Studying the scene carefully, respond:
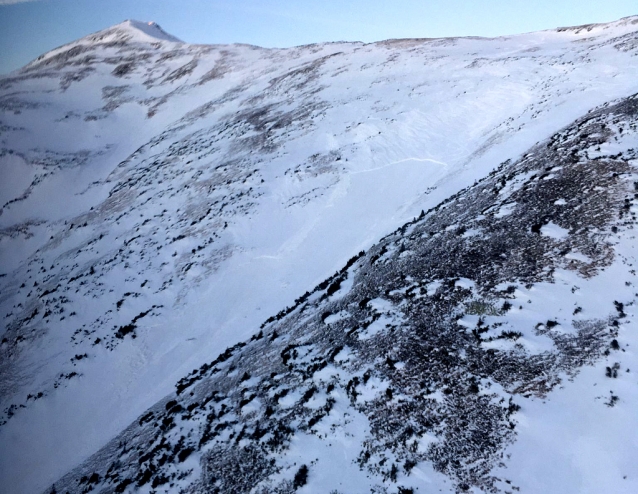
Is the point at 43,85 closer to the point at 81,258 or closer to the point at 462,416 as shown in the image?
the point at 81,258

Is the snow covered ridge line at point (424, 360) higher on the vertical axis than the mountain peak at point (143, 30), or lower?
lower

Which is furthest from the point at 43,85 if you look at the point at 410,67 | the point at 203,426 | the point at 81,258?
the point at 203,426

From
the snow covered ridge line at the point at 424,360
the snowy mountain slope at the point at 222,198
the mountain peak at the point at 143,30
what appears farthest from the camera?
the mountain peak at the point at 143,30

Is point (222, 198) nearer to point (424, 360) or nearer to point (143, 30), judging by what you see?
point (424, 360)

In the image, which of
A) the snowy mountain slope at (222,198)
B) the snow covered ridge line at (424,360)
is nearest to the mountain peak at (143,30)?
the snowy mountain slope at (222,198)

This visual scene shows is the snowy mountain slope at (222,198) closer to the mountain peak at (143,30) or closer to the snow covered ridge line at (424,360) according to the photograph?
the snow covered ridge line at (424,360)

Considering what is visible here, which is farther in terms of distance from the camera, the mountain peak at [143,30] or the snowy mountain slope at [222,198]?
the mountain peak at [143,30]

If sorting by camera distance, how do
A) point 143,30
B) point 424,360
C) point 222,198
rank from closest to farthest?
1. point 424,360
2. point 222,198
3. point 143,30

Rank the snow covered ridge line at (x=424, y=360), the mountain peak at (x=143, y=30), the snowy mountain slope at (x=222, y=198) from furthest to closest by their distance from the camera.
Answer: the mountain peak at (x=143, y=30) < the snowy mountain slope at (x=222, y=198) < the snow covered ridge line at (x=424, y=360)

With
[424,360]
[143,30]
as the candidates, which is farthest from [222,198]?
[143,30]
